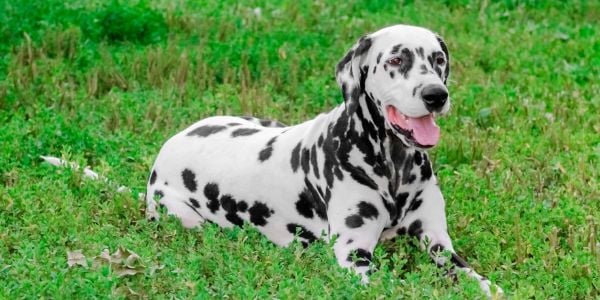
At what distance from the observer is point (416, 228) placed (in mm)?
6551

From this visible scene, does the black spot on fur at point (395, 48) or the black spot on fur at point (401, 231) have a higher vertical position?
the black spot on fur at point (395, 48)

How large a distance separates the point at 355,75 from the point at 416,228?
99 cm

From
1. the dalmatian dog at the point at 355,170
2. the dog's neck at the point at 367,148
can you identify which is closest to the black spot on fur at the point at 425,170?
the dalmatian dog at the point at 355,170

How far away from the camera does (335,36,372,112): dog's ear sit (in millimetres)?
6367

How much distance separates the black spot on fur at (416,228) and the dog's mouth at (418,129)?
0.61 m

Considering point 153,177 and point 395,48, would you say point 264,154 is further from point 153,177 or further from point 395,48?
point 395,48

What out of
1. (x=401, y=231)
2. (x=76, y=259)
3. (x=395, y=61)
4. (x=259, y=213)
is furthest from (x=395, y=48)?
(x=76, y=259)

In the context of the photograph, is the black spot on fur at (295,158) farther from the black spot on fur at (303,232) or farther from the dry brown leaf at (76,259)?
the dry brown leaf at (76,259)

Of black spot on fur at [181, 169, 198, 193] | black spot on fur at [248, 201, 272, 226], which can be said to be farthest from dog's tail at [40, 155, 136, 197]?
black spot on fur at [248, 201, 272, 226]

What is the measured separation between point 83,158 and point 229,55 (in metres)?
3.06

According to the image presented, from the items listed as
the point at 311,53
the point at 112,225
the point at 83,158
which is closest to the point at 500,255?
the point at 112,225

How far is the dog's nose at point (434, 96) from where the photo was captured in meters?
5.93

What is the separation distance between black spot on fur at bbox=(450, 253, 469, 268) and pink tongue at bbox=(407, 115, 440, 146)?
0.67 meters

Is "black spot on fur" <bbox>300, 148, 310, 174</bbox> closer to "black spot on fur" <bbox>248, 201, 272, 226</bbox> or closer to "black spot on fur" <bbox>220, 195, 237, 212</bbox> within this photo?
"black spot on fur" <bbox>248, 201, 272, 226</bbox>
